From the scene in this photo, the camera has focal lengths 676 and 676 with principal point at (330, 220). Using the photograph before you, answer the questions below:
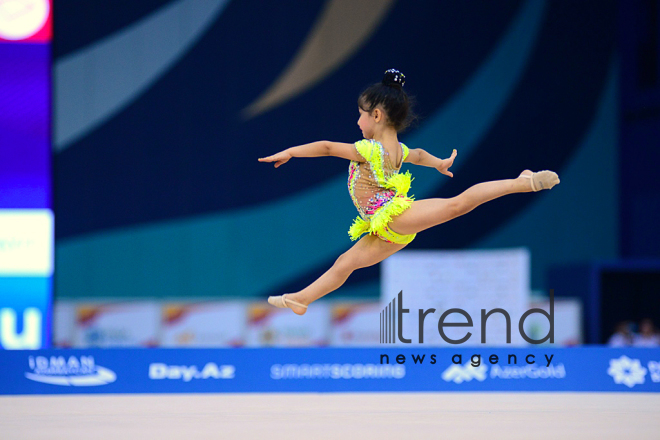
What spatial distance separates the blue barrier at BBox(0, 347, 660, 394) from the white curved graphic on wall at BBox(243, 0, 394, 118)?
3897 millimetres

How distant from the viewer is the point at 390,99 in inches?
136

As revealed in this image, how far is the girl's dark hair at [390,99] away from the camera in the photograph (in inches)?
136

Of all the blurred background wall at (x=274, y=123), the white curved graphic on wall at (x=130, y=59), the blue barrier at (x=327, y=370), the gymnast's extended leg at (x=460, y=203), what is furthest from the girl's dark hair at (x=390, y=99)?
the white curved graphic on wall at (x=130, y=59)

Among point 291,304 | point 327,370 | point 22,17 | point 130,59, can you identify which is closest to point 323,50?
point 130,59

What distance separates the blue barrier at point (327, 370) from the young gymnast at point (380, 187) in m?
1.62

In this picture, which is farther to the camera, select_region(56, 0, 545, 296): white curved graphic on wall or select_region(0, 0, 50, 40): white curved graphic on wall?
select_region(56, 0, 545, 296): white curved graphic on wall

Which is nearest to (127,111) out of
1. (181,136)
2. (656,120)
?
(181,136)

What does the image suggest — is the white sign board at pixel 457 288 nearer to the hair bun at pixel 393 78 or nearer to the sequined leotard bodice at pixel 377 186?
the sequined leotard bodice at pixel 377 186

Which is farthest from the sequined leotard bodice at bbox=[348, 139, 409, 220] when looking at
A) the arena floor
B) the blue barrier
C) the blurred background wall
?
the blurred background wall

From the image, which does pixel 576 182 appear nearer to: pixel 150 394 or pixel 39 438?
pixel 150 394

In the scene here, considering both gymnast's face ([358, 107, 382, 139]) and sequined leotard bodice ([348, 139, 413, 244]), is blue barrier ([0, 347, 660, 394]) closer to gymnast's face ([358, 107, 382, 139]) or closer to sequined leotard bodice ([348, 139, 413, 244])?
sequined leotard bodice ([348, 139, 413, 244])

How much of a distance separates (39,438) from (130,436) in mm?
435

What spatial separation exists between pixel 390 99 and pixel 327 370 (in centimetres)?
243

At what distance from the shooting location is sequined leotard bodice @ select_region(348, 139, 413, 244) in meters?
3.41
